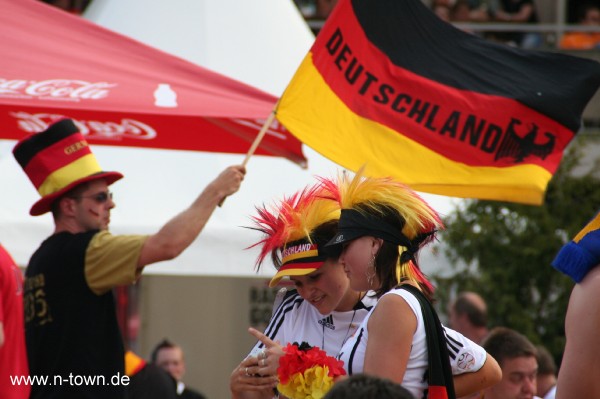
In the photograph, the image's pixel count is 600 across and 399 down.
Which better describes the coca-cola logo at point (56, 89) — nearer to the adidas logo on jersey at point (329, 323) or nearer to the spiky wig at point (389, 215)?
the adidas logo on jersey at point (329, 323)

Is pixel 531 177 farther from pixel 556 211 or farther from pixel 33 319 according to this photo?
pixel 556 211

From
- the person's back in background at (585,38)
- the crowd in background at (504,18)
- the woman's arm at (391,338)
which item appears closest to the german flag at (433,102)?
the woman's arm at (391,338)

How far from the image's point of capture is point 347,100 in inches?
204

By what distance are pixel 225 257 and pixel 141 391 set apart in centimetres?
157

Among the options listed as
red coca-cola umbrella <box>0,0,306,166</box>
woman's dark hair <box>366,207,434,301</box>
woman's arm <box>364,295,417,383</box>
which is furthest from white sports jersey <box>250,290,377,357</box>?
red coca-cola umbrella <box>0,0,306,166</box>

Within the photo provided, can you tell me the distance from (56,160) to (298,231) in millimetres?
1238

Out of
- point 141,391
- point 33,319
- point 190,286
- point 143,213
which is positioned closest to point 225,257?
point 143,213

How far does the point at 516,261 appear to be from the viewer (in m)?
9.55

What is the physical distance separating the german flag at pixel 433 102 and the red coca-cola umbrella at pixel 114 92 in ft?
1.49

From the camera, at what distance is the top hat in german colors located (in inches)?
185

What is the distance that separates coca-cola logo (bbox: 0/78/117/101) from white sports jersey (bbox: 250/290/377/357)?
1.58 meters

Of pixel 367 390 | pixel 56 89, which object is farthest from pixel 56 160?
pixel 367 390

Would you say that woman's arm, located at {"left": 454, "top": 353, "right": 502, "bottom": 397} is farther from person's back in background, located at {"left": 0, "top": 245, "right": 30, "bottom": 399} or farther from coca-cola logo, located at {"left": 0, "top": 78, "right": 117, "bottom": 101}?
coca-cola logo, located at {"left": 0, "top": 78, "right": 117, "bottom": 101}

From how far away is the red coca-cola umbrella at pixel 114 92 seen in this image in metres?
5.17
